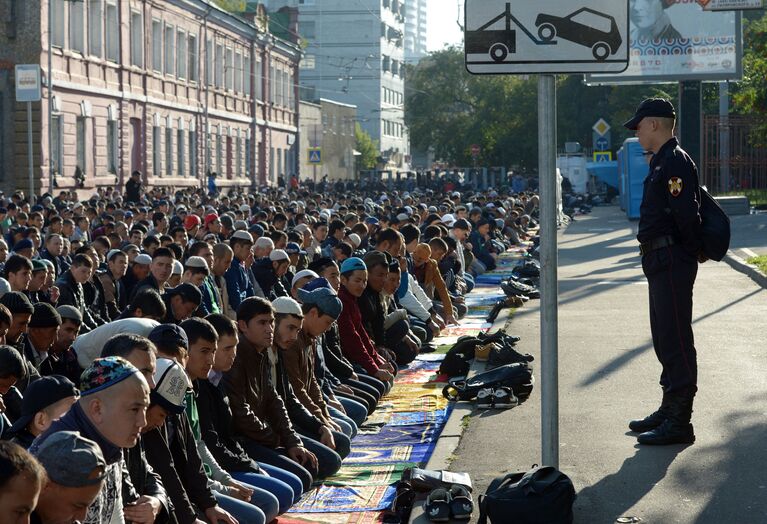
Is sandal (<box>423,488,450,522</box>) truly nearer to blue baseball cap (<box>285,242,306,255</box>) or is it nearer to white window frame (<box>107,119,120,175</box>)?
blue baseball cap (<box>285,242,306,255</box>)

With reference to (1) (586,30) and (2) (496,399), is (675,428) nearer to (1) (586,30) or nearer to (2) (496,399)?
(2) (496,399)

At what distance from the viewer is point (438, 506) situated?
301 inches

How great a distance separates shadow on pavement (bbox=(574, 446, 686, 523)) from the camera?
754cm

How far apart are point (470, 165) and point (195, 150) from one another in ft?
133

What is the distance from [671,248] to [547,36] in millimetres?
2657

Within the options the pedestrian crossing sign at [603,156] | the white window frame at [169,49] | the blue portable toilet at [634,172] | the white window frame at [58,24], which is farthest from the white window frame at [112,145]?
the pedestrian crossing sign at [603,156]

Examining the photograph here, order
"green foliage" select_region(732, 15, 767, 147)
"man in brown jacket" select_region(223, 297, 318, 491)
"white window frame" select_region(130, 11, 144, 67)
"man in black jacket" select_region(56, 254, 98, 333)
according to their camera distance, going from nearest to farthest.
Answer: "man in brown jacket" select_region(223, 297, 318, 491) → "man in black jacket" select_region(56, 254, 98, 333) → "green foliage" select_region(732, 15, 767, 147) → "white window frame" select_region(130, 11, 144, 67)

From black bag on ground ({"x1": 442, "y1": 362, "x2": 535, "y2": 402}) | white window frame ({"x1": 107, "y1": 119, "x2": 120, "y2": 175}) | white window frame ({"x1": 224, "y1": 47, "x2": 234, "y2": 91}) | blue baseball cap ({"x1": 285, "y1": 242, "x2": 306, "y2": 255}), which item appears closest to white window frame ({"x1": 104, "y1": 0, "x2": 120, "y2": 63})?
white window frame ({"x1": 107, "y1": 119, "x2": 120, "y2": 175})

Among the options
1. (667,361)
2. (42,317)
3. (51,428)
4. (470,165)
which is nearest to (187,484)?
(51,428)

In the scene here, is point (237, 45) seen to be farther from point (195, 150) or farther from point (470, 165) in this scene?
point (470, 165)

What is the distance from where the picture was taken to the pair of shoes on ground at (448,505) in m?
7.58

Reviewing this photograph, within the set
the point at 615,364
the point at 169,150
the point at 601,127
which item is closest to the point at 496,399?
the point at 615,364

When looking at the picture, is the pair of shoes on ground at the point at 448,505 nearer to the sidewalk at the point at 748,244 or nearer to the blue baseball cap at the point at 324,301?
the blue baseball cap at the point at 324,301

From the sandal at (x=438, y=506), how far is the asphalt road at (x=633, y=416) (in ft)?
0.59
